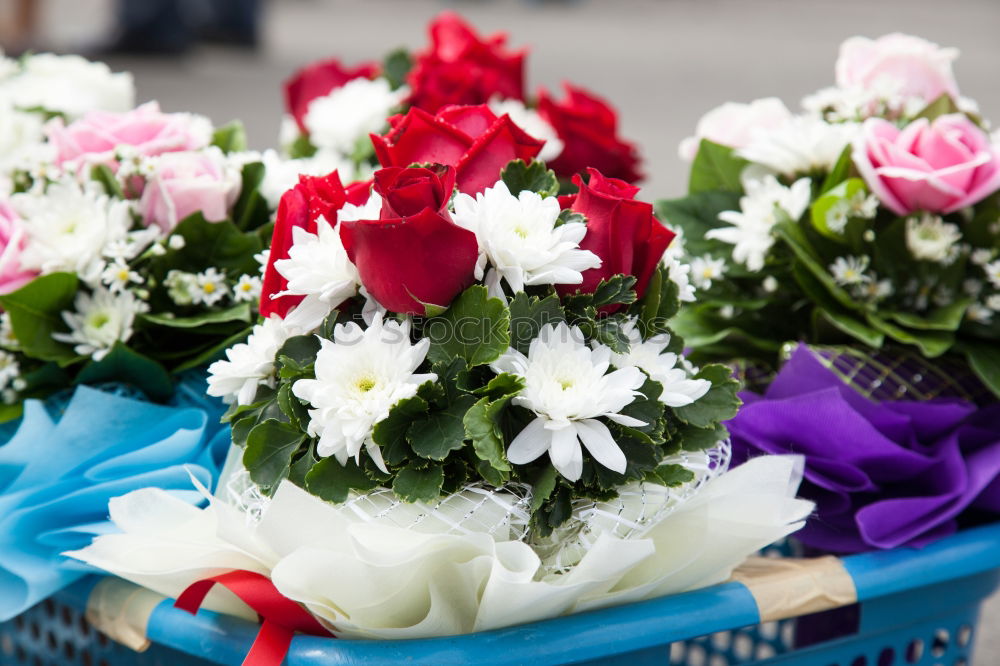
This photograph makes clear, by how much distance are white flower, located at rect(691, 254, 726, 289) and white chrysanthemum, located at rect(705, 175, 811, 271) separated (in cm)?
2

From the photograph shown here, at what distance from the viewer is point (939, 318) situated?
1135 mm

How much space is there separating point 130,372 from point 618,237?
52 cm

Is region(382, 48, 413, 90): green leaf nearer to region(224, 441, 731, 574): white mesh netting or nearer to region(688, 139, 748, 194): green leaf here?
region(688, 139, 748, 194): green leaf

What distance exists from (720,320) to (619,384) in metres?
0.47

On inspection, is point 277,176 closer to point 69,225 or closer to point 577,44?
point 69,225

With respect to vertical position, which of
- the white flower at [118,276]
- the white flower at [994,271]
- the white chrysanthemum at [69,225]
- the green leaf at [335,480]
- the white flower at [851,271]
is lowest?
the white flower at [118,276]

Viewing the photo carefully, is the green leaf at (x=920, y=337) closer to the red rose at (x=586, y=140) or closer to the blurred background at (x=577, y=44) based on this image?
the red rose at (x=586, y=140)

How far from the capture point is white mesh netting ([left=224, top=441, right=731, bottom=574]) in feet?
2.63

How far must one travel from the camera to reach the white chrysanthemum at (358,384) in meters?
0.77

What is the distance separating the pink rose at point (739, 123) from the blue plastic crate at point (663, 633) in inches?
20.4

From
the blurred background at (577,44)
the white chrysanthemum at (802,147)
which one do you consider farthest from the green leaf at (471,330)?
the blurred background at (577,44)

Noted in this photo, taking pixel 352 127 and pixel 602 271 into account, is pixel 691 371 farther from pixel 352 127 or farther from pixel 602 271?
pixel 352 127

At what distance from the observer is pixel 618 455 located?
0.77 m

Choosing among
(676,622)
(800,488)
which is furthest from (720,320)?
(676,622)
